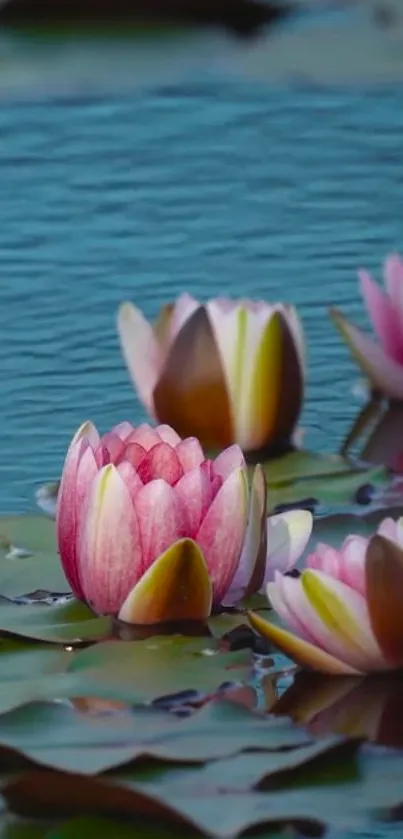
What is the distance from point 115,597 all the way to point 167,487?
0.09 m

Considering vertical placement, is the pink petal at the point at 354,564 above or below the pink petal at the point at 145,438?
below

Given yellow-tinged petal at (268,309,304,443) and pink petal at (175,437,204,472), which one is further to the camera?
yellow-tinged petal at (268,309,304,443)

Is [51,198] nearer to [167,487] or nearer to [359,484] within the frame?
[359,484]

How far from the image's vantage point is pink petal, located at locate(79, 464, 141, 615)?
1.52 m

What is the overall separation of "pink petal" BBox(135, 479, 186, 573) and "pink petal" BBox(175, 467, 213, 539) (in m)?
0.01

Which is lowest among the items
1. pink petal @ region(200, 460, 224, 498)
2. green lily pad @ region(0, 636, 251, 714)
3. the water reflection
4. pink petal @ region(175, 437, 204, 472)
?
the water reflection

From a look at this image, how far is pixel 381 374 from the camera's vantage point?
6.97 feet

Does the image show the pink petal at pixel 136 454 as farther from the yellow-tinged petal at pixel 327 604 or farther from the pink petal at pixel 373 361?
the pink petal at pixel 373 361

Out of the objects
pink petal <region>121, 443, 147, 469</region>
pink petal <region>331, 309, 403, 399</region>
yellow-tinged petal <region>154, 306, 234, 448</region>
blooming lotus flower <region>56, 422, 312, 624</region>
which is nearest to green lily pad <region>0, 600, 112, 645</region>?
blooming lotus flower <region>56, 422, 312, 624</region>

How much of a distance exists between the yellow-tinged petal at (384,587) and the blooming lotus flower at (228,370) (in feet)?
1.83

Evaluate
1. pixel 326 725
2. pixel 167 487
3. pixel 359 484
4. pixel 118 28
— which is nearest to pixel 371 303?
pixel 359 484

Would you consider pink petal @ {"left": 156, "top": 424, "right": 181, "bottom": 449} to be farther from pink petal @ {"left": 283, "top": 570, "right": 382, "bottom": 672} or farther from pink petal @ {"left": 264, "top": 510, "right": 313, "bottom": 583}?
pink petal @ {"left": 283, "top": 570, "right": 382, "bottom": 672}

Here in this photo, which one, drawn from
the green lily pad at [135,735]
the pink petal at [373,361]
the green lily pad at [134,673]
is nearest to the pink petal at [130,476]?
the green lily pad at [134,673]

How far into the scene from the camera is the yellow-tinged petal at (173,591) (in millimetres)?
1489
